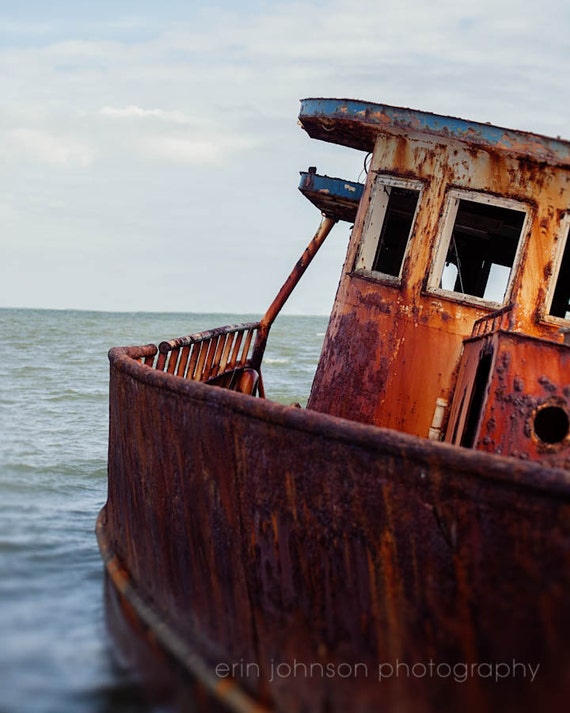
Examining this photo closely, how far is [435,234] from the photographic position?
21.9 feet

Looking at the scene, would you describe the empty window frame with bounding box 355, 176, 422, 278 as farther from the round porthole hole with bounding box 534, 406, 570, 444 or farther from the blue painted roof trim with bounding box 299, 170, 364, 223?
the round porthole hole with bounding box 534, 406, 570, 444

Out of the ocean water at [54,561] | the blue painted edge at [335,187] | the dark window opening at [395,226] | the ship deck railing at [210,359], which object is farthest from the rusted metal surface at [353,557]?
the blue painted edge at [335,187]

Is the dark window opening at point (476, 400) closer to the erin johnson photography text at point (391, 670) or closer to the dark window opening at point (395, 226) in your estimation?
the dark window opening at point (395, 226)

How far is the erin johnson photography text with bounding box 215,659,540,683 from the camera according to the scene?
2947mm

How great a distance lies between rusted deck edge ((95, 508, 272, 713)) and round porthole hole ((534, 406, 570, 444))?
7.29 ft

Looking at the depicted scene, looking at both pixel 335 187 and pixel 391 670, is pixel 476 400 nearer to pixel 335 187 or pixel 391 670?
pixel 391 670

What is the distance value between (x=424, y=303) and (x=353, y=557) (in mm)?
3472

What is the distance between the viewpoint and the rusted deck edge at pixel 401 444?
290 cm

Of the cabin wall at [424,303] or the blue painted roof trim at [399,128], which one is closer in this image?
the blue painted roof trim at [399,128]

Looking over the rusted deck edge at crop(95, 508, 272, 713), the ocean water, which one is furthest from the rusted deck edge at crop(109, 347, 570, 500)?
the ocean water

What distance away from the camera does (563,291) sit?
24.7 feet

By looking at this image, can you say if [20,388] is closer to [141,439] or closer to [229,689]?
[141,439]

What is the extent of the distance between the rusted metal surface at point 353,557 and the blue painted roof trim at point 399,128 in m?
3.08

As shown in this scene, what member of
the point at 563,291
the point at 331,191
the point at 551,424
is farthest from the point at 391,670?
the point at 331,191
